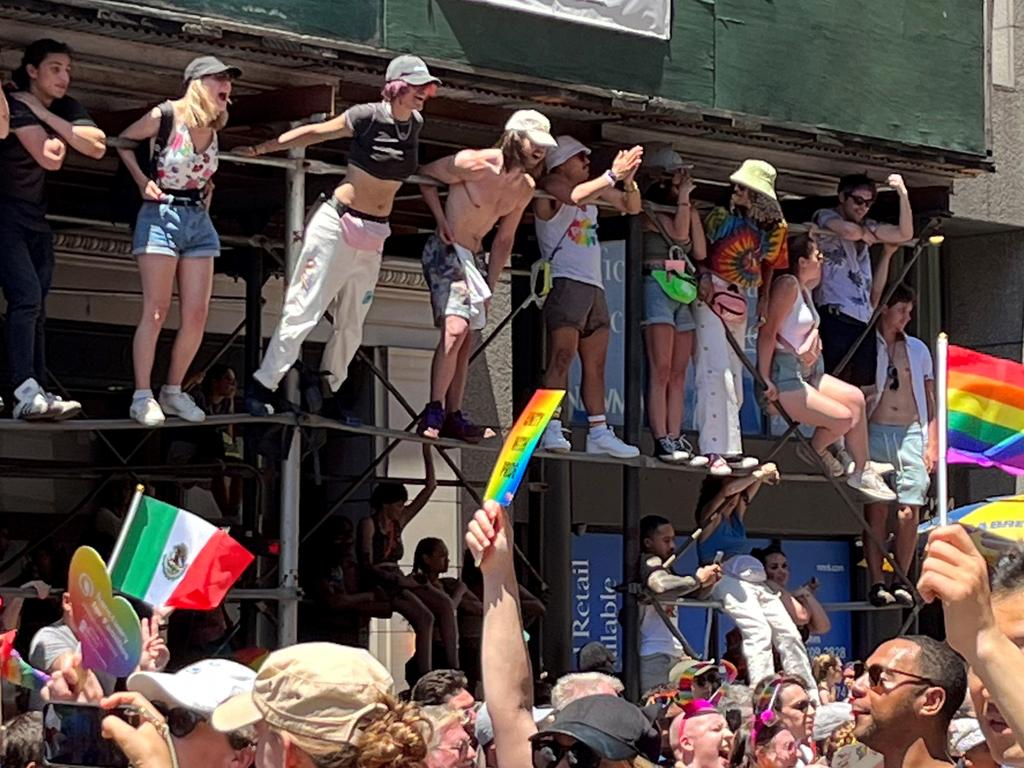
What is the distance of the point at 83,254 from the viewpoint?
1446 centimetres

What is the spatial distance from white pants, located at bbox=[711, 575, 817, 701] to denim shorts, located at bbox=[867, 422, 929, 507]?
4.87 ft

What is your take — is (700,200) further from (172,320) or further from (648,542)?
(172,320)

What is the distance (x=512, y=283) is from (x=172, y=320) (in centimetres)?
252

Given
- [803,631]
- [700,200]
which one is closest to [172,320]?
[700,200]

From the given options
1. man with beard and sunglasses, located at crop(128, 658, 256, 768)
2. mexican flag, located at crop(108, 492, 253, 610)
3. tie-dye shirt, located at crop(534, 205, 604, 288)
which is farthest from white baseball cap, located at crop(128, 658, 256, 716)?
tie-dye shirt, located at crop(534, 205, 604, 288)

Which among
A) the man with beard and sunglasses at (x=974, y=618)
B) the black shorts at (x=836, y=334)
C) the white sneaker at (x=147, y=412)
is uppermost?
the black shorts at (x=836, y=334)

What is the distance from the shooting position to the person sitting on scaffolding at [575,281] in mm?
12547

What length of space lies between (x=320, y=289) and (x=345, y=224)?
13.6 inches

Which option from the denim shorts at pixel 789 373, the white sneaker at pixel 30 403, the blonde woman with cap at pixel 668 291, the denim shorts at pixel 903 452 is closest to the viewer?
the white sneaker at pixel 30 403

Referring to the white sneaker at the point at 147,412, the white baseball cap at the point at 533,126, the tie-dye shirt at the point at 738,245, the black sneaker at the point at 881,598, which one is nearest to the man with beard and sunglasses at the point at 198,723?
the white sneaker at the point at 147,412

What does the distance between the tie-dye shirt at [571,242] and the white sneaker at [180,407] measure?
105 inches

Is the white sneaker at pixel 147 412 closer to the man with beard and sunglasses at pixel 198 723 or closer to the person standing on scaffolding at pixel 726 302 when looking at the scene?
the person standing on scaffolding at pixel 726 302

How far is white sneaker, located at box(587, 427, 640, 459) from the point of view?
12836mm

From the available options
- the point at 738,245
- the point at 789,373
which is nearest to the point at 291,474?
the point at 738,245
